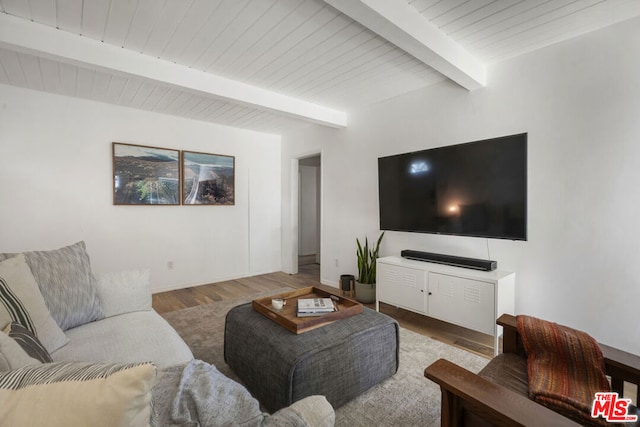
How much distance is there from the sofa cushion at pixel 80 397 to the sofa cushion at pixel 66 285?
4.58 feet

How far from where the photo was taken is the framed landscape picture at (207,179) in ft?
13.7

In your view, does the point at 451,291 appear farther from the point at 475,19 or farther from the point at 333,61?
the point at 333,61

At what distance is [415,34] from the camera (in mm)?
1924

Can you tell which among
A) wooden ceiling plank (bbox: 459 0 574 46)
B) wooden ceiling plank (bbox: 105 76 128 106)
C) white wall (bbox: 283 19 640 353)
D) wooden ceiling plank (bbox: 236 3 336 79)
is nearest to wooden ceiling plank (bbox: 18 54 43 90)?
wooden ceiling plank (bbox: 105 76 128 106)

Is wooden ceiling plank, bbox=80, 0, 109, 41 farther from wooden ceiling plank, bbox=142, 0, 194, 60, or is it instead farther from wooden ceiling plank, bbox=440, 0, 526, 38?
wooden ceiling plank, bbox=440, 0, 526, 38

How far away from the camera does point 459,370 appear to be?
1.11 meters

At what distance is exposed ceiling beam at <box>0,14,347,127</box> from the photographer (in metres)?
1.98

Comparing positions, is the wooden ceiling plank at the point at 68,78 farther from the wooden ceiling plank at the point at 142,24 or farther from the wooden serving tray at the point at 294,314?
the wooden serving tray at the point at 294,314

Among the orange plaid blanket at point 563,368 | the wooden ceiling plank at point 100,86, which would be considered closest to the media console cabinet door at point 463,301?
the orange plaid blanket at point 563,368

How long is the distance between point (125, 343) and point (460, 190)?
2.62m

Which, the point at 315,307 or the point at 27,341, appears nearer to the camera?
the point at 27,341

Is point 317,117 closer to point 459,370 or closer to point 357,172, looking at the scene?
point 357,172

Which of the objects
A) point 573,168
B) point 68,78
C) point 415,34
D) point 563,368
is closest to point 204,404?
point 563,368

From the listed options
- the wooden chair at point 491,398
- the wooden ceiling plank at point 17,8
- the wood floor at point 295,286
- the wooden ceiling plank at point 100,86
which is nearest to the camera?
the wooden chair at point 491,398
